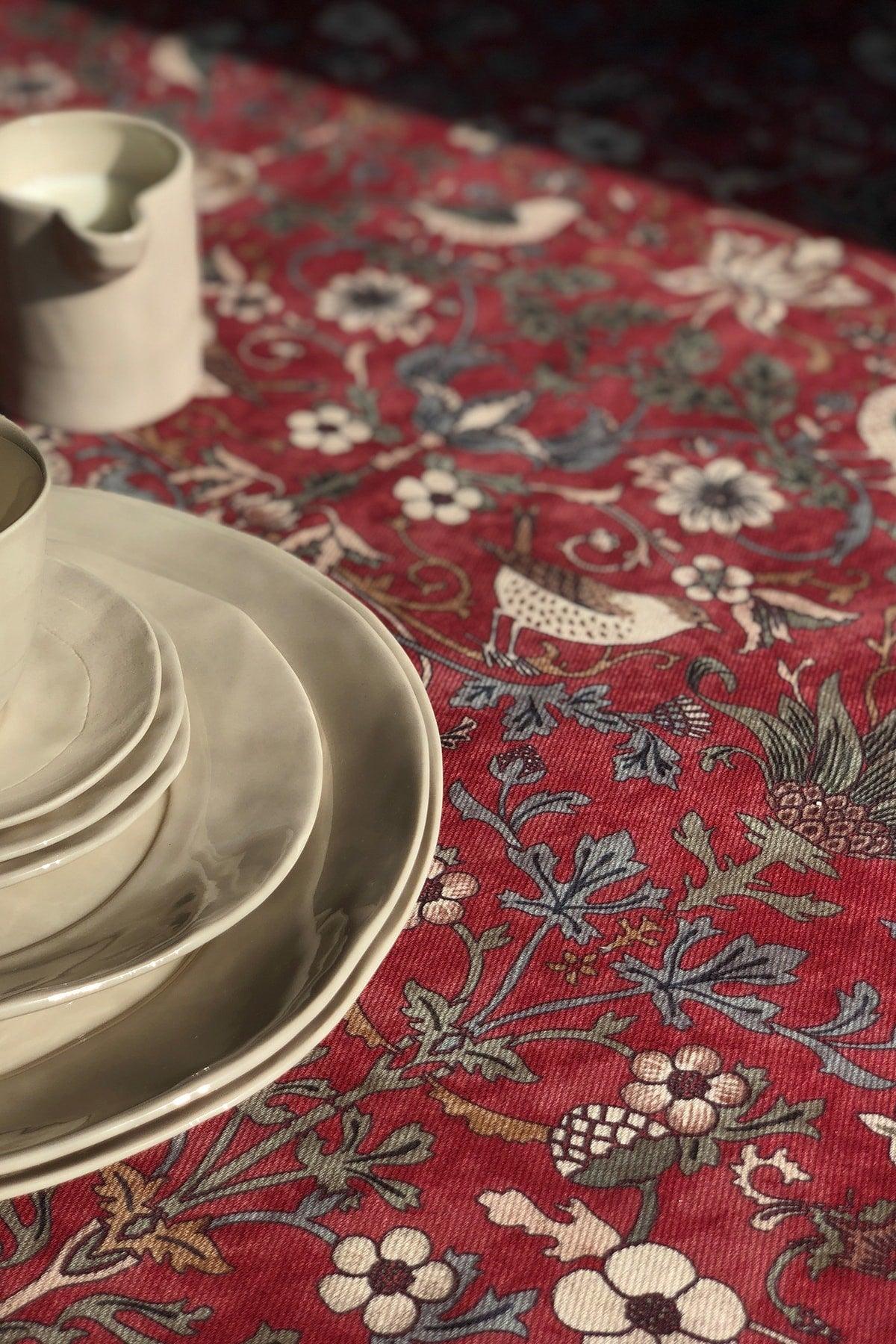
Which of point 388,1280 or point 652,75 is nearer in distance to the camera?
point 388,1280

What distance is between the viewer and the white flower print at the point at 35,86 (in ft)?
3.08

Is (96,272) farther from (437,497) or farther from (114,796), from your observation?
(114,796)

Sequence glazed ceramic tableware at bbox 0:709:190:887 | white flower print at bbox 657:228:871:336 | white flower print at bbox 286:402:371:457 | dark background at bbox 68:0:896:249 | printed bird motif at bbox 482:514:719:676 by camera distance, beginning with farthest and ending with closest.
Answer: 1. dark background at bbox 68:0:896:249
2. white flower print at bbox 657:228:871:336
3. white flower print at bbox 286:402:371:457
4. printed bird motif at bbox 482:514:719:676
5. glazed ceramic tableware at bbox 0:709:190:887

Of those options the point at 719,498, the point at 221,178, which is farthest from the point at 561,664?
the point at 221,178

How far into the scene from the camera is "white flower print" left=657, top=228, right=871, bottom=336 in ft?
2.50

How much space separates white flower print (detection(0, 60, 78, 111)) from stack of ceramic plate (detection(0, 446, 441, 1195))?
0.67 m

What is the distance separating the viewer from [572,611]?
55 cm

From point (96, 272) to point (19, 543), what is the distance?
0.28 metres

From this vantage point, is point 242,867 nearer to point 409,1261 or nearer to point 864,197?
point 409,1261

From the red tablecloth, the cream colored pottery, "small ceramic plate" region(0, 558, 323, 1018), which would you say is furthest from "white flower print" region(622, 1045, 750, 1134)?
the cream colored pottery

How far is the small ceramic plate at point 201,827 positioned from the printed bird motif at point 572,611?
16 cm

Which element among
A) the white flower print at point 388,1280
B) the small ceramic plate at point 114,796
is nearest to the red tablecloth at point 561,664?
the white flower print at point 388,1280

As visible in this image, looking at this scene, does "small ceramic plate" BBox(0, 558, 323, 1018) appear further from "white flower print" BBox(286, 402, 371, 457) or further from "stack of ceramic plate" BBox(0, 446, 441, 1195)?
"white flower print" BBox(286, 402, 371, 457)

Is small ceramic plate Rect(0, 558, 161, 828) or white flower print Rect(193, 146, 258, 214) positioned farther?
white flower print Rect(193, 146, 258, 214)
